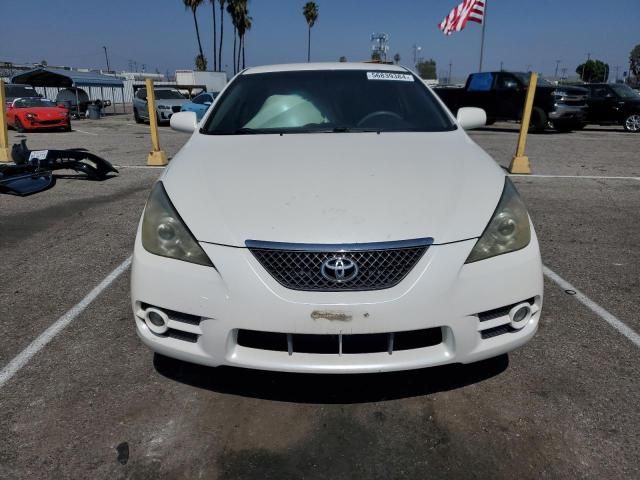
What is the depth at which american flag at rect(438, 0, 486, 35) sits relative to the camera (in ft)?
67.2

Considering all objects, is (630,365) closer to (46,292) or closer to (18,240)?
(46,292)

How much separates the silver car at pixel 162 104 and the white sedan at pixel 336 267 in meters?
17.1

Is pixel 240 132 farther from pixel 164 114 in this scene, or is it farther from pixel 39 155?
pixel 164 114

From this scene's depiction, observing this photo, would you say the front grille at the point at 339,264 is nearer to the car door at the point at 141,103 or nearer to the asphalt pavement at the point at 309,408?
the asphalt pavement at the point at 309,408

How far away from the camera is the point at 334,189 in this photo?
7.16 feet

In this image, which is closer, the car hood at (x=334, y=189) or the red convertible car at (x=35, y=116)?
the car hood at (x=334, y=189)

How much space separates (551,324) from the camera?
2.97m

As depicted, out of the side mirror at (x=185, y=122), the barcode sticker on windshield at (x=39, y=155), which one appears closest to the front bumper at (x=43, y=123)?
the barcode sticker on windshield at (x=39, y=155)

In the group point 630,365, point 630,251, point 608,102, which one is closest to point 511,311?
point 630,365

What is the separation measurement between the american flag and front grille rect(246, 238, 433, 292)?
70.2ft

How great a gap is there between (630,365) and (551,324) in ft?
1.63

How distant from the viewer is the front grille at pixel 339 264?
186 cm

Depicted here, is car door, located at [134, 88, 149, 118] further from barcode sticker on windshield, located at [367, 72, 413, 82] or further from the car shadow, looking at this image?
the car shadow

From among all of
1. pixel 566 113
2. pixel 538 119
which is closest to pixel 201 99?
pixel 538 119
